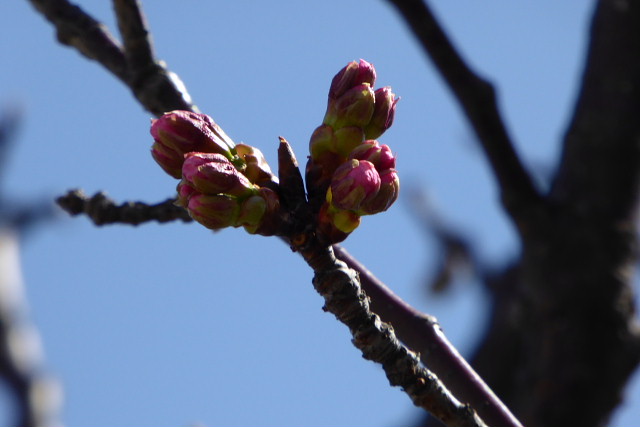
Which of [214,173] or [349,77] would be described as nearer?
[214,173]

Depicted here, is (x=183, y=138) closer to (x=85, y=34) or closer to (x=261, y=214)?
(x=261, y=214)

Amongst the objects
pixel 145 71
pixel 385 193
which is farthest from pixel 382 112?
pixel 145 71

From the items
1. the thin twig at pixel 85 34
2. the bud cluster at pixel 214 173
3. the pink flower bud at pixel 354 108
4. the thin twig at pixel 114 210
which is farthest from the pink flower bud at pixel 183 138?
the thin twig at pixel 85 34

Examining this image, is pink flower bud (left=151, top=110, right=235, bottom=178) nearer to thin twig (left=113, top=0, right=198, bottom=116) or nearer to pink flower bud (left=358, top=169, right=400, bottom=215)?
pink flower bud (left=358, top=169, right=400, bottom=215)

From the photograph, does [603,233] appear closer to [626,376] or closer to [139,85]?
[626,376]

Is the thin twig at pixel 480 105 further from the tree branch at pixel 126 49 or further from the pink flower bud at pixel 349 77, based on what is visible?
the pink flower bud at pixel 349 77
